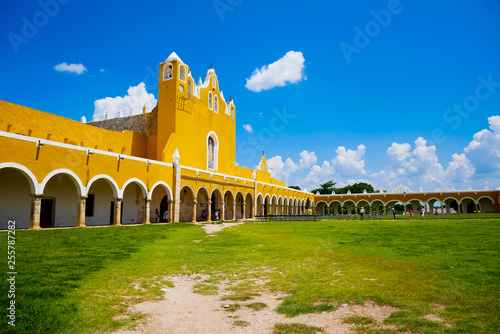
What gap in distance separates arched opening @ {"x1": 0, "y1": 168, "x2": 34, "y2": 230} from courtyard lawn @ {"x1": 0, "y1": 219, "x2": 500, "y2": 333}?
7.15 meters

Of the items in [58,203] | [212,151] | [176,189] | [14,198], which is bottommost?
[58,203]

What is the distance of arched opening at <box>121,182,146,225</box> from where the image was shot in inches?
852

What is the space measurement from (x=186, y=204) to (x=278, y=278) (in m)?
21.2

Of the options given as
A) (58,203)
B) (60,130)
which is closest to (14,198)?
(58,203)

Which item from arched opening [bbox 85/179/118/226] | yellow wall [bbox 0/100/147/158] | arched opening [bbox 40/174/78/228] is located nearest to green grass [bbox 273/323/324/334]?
arched opening [bbox 40/174/78/228]

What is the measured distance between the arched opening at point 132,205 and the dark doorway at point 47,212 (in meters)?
4.41

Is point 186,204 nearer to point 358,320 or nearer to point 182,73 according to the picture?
point 182,73

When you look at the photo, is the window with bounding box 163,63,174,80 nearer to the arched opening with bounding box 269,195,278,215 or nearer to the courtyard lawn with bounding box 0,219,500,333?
the courtyard lawn with bounding box 0,219,500,333

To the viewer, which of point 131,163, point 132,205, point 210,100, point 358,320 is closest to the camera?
point 358,320

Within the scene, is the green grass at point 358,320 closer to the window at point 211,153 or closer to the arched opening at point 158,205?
the arched opening at point 158,205

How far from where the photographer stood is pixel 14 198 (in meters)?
15.8

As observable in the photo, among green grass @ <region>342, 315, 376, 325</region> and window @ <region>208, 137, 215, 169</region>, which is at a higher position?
window @ <region>208, 137, 215, 169</region>

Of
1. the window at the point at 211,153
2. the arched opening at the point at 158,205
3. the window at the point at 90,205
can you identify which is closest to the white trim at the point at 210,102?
the window at the point at 211,153

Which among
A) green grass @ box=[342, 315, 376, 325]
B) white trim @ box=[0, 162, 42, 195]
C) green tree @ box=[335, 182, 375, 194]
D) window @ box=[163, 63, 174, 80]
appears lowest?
green grass @ box=[342, 315, 376, 325]
